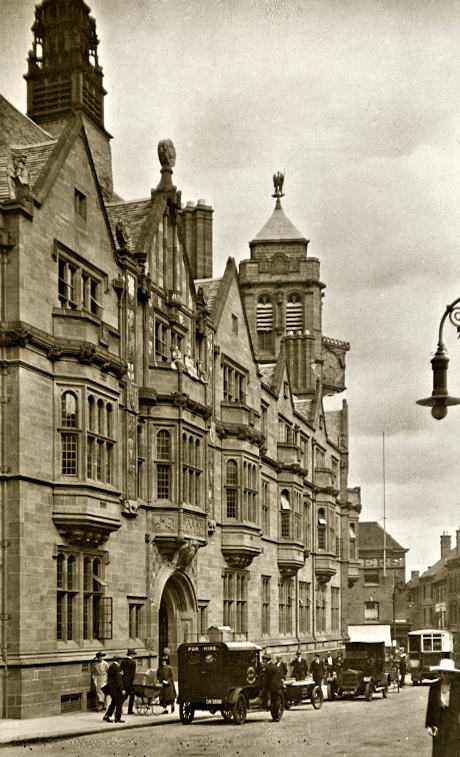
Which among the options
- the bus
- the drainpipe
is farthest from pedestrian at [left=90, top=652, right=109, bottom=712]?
the bus

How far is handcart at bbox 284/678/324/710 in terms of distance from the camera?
1465 inches

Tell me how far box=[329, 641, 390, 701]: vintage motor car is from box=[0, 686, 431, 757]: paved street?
1007 cm

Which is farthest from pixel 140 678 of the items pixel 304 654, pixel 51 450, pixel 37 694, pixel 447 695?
pixel 304 654

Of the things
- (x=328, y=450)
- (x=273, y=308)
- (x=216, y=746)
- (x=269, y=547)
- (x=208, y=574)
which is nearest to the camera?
(x=216, y=746)

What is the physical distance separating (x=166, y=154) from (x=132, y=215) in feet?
8.76

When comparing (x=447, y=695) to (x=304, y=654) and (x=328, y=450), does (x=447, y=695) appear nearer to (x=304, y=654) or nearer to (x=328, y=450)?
(x=304, y=654)

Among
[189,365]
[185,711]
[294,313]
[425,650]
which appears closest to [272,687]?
[185,711]

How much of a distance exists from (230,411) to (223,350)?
8.22ft

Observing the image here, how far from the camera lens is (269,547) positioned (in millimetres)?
54500

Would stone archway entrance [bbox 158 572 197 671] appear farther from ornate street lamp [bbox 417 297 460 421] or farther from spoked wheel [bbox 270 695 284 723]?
ornate street lamp [bbox 417 297 460 421]

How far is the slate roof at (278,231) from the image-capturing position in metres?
82.9

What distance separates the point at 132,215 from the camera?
40906 millimetres

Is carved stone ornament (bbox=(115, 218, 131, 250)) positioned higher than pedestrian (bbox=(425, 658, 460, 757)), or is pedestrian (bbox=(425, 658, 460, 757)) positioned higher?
carved stone ornament (bbox=(115, 218, 131, 250))

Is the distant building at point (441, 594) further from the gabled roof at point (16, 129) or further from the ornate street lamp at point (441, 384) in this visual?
the ornate street lamp at point (441, 384)
